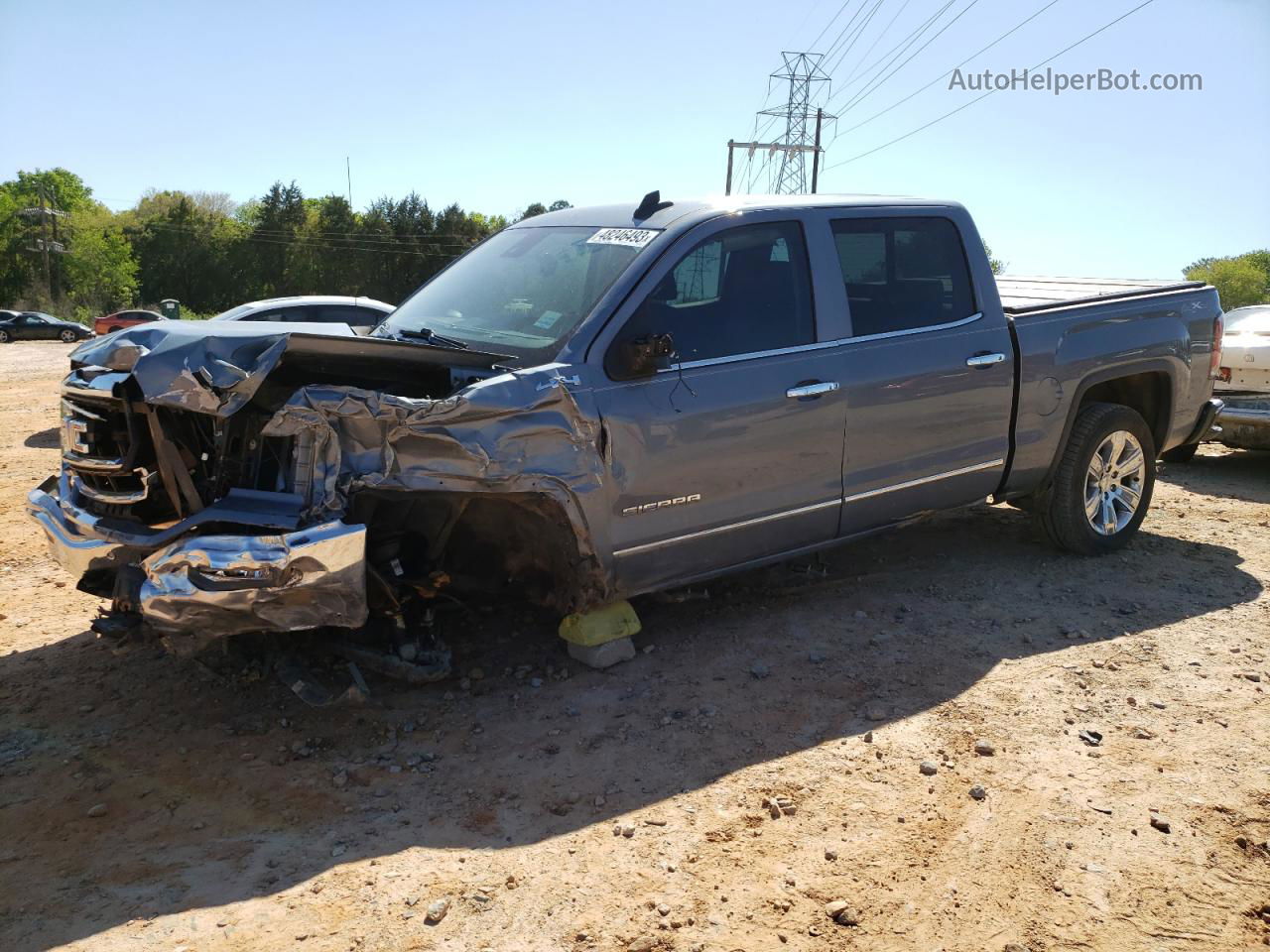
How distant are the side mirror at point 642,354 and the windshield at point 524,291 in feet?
0.87

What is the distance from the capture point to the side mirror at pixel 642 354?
4.28 m

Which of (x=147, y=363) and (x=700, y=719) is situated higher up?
(x=147, y=363)

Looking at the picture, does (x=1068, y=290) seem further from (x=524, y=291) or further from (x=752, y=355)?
(x=524, y=291)

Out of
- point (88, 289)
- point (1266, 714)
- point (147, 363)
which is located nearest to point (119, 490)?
point (147, 363)

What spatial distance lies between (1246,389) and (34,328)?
41143mm

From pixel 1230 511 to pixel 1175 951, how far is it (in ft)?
19.1

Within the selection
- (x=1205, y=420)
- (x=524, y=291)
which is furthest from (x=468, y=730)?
(x=1205, y=420)

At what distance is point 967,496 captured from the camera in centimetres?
573

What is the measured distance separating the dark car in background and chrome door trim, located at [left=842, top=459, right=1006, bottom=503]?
4051 centimetres

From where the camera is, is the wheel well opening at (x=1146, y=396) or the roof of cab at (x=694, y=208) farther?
the wheel well opening at (x=1146, y=396)

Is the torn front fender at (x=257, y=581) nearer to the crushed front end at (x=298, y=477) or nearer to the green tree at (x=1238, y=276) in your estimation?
the crushed front end at (x=298, y=477)

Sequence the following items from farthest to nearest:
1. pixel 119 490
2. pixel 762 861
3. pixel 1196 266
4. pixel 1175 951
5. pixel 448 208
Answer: pixel 448 208, pixel 1196 266, pixel 119 490, pixel 762 861, pixel 1175 951

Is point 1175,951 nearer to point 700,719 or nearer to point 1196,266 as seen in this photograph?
point 700,719

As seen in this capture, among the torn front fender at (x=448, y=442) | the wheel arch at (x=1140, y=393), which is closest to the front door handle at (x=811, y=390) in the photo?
the torn front fender at (x=448, y=442)
